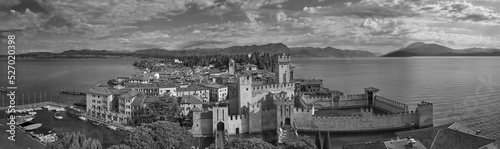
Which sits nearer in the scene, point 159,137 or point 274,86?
point 159,137

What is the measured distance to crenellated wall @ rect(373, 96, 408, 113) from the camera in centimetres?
3422

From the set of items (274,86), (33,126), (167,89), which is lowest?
(33,126)

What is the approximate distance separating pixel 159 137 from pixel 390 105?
23931 millimetres

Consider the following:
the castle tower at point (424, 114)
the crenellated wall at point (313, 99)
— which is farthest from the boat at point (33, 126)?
the castle tower at point (424, 114)

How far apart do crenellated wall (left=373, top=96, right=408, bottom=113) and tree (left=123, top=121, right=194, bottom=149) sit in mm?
19840

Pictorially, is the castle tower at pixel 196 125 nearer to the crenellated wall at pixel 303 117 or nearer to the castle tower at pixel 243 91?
the castle tower at pixel 243 91

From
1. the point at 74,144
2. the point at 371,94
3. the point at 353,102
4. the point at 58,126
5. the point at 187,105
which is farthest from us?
the point at 353,102

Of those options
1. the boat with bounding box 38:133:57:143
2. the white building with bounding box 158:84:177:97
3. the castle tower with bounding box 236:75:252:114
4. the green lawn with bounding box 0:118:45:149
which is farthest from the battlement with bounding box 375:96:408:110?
the green lawn with bounding box 0:118:45:149

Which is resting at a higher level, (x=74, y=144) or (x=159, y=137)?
(x=74, y=144)

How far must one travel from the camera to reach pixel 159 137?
21.8 m

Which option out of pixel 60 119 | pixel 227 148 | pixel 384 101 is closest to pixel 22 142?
pixel 60 119

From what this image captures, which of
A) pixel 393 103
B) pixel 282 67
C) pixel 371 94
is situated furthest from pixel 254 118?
pixel 371 94

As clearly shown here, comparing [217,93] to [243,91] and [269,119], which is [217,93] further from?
[269,119]

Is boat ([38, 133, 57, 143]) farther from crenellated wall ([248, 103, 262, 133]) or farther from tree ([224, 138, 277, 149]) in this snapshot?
tree ([224, 138, 277, 149])
